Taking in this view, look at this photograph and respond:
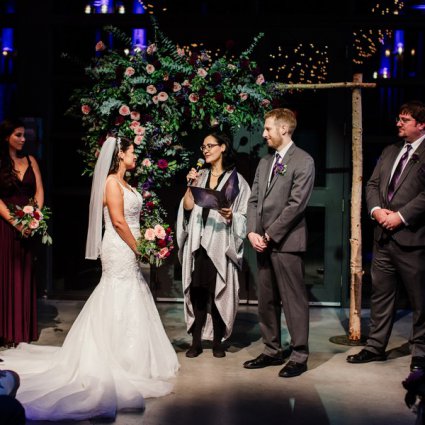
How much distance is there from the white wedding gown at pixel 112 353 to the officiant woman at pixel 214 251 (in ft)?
1.75

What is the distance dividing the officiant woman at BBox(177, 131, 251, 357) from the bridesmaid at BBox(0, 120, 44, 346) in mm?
1281

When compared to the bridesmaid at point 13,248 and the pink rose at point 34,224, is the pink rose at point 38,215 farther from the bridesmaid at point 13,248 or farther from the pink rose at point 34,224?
the bridesmaid at point 13,248

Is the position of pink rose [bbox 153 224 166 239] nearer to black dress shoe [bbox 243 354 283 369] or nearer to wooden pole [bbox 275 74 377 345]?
black dress shoe [bbox 243 354 283 369]

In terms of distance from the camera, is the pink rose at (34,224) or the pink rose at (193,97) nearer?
the pink rose at (34,224)

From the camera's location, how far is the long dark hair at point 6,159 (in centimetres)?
557

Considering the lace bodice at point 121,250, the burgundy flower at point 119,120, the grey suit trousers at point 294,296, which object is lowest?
the grey suit trousers at point 294,296

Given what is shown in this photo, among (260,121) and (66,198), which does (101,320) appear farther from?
(66,198)

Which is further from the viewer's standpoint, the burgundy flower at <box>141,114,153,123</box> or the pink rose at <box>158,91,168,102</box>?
the burgundy flower at <box>141,114,153,123</box>

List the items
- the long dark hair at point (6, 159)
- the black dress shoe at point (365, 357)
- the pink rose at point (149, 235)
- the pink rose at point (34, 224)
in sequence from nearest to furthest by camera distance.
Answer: the pink rose at point (149, 235) → the black dress shoe at point (365, 357) → the pink rose at point (34, 224) → the long dark hair at point (6, 159)

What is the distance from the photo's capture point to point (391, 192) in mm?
5188

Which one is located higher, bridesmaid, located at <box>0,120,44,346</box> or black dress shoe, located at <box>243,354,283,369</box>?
bridesmaid, located at <box>0,120,44,346</box>

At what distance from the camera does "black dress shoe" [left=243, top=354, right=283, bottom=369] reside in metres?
5.11

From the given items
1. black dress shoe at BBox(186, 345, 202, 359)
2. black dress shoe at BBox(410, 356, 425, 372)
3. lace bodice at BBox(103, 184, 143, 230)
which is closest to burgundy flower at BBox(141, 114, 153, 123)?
lace bodice at BBox(103, 184, 143, 230)

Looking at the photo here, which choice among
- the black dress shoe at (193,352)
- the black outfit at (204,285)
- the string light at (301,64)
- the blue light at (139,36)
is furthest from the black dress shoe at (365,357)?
the blue light at (139,36)
